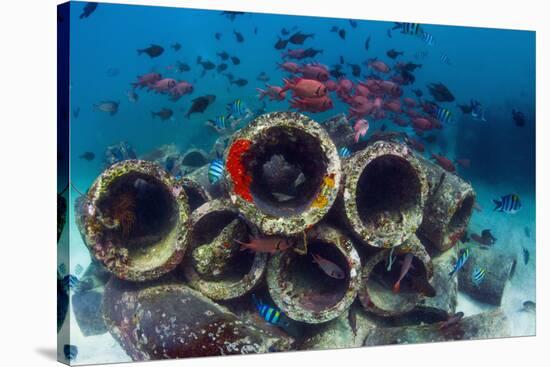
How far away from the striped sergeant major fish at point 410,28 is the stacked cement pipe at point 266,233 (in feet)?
4.21

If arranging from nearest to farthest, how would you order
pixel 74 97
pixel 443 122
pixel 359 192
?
1. pixel 74 97
2. pixel 359 192
3. pixel 443 122

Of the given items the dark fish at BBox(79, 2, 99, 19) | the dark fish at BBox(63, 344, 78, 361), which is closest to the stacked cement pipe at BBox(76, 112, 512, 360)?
the dark fish at BBox(63, 344, 78, 361)

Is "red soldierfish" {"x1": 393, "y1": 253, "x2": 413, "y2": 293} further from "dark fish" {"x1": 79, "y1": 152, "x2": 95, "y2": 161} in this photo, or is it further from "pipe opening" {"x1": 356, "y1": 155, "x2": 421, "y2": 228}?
"dark fish" {"x1": 79, "y1": 152, "x2": 95, "y2": 161}

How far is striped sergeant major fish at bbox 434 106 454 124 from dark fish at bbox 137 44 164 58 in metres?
3.23

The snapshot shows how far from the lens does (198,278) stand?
241 inches

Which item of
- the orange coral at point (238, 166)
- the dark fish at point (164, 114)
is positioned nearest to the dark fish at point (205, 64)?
the dark fish at point (164, 114)

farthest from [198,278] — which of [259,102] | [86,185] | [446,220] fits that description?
[446,220]

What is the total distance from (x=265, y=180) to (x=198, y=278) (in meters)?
1.20

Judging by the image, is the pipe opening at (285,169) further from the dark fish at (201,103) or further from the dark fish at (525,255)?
the dark fish at (525,255)

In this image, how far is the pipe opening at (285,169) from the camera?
19.8 ft

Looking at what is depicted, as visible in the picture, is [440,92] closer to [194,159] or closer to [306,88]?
[306,88]

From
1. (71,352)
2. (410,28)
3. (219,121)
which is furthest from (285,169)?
(71,352)

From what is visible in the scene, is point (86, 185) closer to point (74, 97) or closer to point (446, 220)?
point (74, 97)

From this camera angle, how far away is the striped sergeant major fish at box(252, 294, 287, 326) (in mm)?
6242
